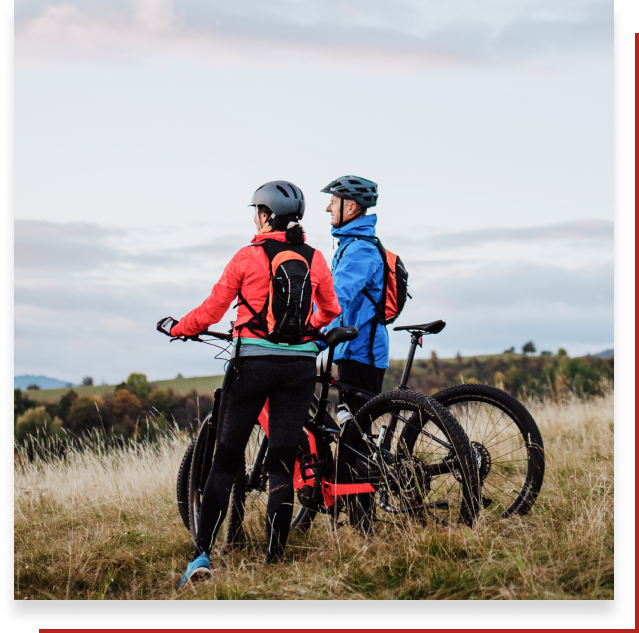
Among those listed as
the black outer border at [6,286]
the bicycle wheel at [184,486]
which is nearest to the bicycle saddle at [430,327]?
the bicycle wheel at [184,486]

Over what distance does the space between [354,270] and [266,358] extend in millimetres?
1132

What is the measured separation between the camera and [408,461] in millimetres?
4809

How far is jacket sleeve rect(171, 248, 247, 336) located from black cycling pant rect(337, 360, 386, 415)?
131 cm

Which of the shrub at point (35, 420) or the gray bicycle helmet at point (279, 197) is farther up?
the gray bicycle helmet at point (279, 197)

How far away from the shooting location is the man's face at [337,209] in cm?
521

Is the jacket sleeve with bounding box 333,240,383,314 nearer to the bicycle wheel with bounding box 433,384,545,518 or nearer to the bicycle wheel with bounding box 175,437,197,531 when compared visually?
the bicycle wheel with bounding box 433,384,545,518

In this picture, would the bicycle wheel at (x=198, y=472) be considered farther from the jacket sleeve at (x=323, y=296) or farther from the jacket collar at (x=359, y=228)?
the jacket collar at (x=359, y=228)

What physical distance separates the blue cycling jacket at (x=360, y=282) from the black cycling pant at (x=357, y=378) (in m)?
0.05

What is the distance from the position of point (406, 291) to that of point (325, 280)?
1070 millimetres

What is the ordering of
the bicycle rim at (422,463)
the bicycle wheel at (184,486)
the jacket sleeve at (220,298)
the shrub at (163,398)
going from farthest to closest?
the shrub at (163,398), the bicycle wheel at (184,486), the bicycle rim at (422,463), the jacket sleeve at (220,298)

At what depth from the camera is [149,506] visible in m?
6.71

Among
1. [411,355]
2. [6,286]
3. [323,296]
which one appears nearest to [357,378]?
[411,355]

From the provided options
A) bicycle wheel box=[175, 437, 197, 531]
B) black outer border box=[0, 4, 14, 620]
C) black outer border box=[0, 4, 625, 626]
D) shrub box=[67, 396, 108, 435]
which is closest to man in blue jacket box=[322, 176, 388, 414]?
bicycle wheel box=[175, 437, 197, 531]

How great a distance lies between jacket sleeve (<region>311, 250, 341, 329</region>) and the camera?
445cm
